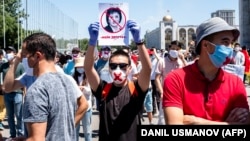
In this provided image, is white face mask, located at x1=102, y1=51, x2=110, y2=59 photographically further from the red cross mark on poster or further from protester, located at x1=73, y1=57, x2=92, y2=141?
the red cross mark on poster

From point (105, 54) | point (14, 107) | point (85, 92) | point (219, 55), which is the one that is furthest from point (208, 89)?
point (105, 54)

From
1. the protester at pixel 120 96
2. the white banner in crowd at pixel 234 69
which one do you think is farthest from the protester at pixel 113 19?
→ the protester at pixel 120 96

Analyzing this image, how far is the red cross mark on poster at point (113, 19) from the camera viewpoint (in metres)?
5.95

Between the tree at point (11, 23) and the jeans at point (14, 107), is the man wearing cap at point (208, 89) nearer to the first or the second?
the jeans at point (14, 107)

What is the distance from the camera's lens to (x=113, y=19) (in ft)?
20.2

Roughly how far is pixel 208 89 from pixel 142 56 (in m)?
1.13

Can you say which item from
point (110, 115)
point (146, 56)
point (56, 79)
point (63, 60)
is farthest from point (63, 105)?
point (63, 60)

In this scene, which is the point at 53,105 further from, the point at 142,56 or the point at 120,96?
the point at 142,56

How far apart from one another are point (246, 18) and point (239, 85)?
6799 centimetres

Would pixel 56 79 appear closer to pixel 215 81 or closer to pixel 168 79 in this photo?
pixel 168 79

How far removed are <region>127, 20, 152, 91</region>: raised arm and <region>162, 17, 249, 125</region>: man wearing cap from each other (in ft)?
3.18

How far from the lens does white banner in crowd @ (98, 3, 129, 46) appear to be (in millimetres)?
5957

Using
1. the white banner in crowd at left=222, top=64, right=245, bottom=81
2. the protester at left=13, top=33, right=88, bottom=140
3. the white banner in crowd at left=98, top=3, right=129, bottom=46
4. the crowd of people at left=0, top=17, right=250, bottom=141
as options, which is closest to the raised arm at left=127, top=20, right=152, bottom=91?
the crowd of people at left=0, top=17, right=250, bottom=141

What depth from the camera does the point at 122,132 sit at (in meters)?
3.76
